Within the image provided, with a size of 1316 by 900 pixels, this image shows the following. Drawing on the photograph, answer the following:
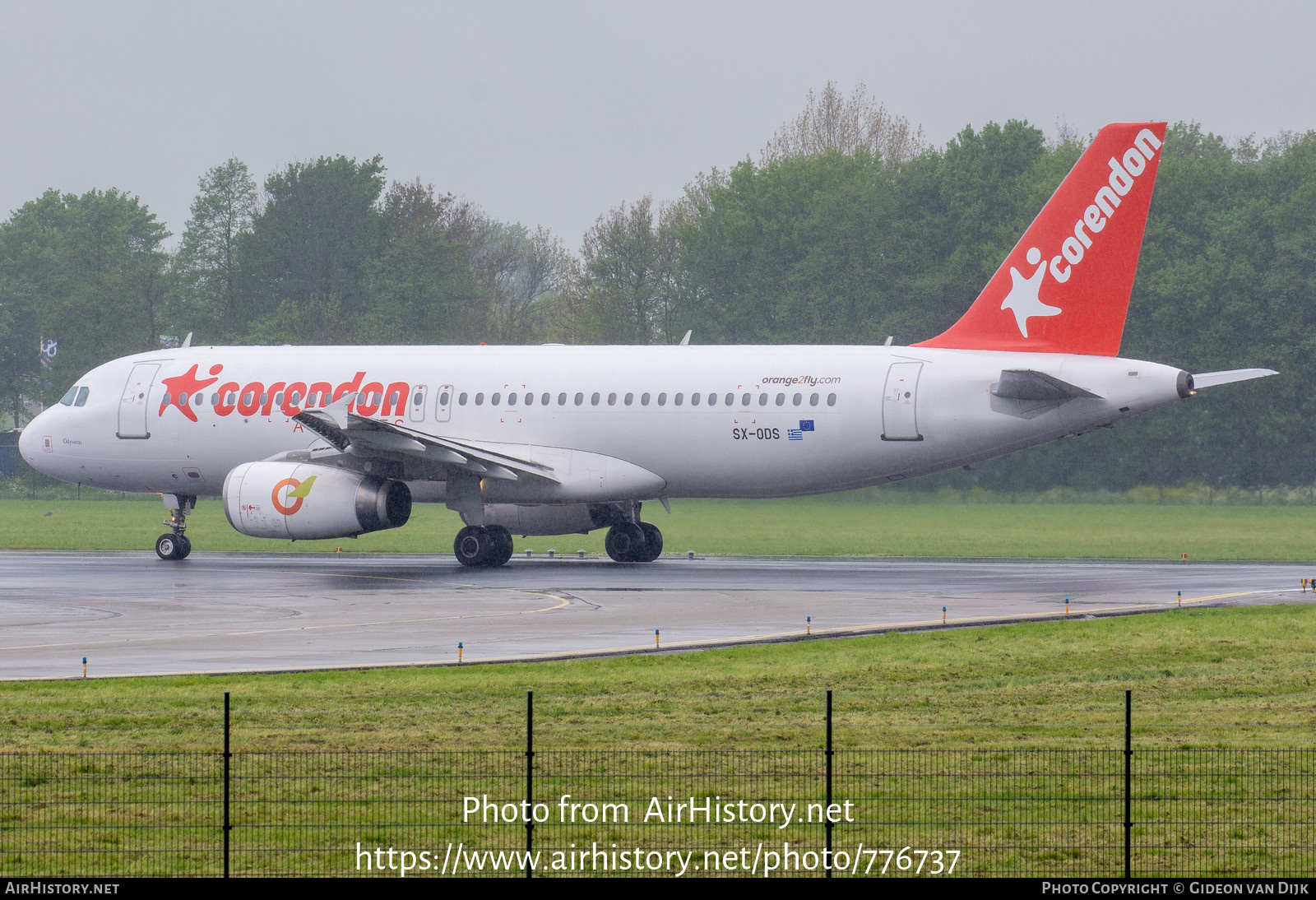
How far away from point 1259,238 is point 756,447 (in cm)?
4985

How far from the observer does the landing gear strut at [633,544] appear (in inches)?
1475

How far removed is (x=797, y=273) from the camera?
82.8 meters

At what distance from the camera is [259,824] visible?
442 inches

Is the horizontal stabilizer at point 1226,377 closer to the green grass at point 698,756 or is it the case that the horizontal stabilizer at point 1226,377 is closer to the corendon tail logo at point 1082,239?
the corendon tail logo at point 1082,239

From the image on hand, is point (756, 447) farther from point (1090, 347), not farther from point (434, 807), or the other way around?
point (434, 807)

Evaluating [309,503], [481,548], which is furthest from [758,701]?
[481,548]

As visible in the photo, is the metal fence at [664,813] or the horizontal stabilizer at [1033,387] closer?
the metal fence at [664,813]

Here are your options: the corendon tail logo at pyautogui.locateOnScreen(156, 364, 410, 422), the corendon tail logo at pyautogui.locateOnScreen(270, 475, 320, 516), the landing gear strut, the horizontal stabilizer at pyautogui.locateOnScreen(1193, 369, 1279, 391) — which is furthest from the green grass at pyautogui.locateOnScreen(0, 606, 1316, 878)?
the corendon tail logo at pyautogui.locateOnScreen(156, 364, 410, 422)

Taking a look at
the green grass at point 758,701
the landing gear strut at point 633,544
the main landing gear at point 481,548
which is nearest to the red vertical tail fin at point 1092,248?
the landing gear strut at point 633,544

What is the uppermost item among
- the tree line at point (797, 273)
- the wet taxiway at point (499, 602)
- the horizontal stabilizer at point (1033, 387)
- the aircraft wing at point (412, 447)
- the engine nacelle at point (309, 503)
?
the tree line at point (797, 273)

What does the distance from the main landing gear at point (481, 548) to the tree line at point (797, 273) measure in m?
33.7

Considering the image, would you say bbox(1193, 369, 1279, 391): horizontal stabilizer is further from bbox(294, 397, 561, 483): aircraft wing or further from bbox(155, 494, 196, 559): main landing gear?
bbox(155, 494, 196, 559): main landing gear

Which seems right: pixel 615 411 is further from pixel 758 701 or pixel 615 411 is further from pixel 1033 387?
pixel 758 701

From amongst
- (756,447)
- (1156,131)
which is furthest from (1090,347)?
(756,447)
